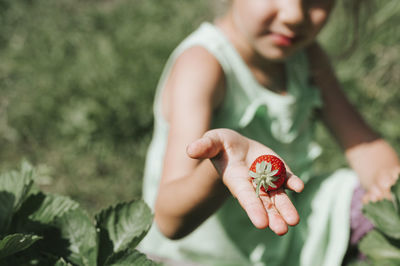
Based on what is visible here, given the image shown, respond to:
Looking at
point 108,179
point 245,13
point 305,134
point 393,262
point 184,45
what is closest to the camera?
point 393,262

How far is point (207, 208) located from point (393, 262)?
0.34 m

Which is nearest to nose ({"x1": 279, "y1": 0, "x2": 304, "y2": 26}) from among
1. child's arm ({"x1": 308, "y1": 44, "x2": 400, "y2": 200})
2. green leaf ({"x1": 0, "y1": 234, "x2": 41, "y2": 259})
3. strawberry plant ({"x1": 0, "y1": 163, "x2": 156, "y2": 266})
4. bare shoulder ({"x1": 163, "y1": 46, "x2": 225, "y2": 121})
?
bare shoulder ({"x1": 163, "y1": 46, "x2": 225, "y2": 121})

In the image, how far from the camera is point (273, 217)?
587mm

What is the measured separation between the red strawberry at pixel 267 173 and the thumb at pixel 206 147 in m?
0.06

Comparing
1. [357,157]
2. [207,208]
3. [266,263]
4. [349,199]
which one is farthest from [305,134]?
[207,208]

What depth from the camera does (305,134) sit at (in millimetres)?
1634

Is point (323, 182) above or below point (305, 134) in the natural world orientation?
below

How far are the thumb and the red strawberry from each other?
0.21 ft

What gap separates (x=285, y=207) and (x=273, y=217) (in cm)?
3

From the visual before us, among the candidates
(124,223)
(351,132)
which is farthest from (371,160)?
(124,223)

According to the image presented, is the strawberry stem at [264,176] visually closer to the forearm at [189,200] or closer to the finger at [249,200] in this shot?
the finger at [249,200]

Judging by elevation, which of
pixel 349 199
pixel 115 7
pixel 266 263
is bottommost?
pixel 266 263

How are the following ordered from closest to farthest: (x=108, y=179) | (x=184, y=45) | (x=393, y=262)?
(x=393, y=262)
(x=184, y=45)
(x=108, y=179)

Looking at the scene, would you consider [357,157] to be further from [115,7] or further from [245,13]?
[115,7]
